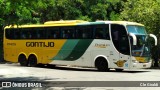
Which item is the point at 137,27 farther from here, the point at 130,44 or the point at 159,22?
the point at 159,22

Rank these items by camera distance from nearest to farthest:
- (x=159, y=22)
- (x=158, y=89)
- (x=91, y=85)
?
(x=158, y=89) → (x=91, y=85) → (x=159, y=22)

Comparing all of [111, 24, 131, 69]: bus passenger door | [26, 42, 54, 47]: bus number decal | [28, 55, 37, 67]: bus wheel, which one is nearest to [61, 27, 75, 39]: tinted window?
[26, 42, 54, 47]: bus number decal

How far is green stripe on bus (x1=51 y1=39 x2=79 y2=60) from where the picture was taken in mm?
24225

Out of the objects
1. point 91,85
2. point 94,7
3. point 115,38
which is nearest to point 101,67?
point 115,38

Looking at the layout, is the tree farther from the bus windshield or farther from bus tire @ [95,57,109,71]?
bus tire @ [95,57,109,71]

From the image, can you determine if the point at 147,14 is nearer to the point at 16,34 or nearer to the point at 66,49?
the point at 66,49

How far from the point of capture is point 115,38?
22.1 meters

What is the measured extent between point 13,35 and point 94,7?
27.2 feet

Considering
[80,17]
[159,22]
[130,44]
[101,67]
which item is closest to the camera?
[130,44]

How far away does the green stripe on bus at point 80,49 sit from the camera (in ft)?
77.1

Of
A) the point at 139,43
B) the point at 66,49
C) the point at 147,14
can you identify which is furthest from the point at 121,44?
the point at 147,14

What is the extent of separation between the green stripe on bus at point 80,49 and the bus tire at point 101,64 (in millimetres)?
1117

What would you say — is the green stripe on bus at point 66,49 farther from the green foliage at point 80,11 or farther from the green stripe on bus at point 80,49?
the green foliage at point 80,11

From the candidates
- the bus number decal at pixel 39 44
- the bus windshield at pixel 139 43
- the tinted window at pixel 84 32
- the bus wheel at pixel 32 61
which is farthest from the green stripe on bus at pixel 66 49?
the bus windshield at pixel 139 43
